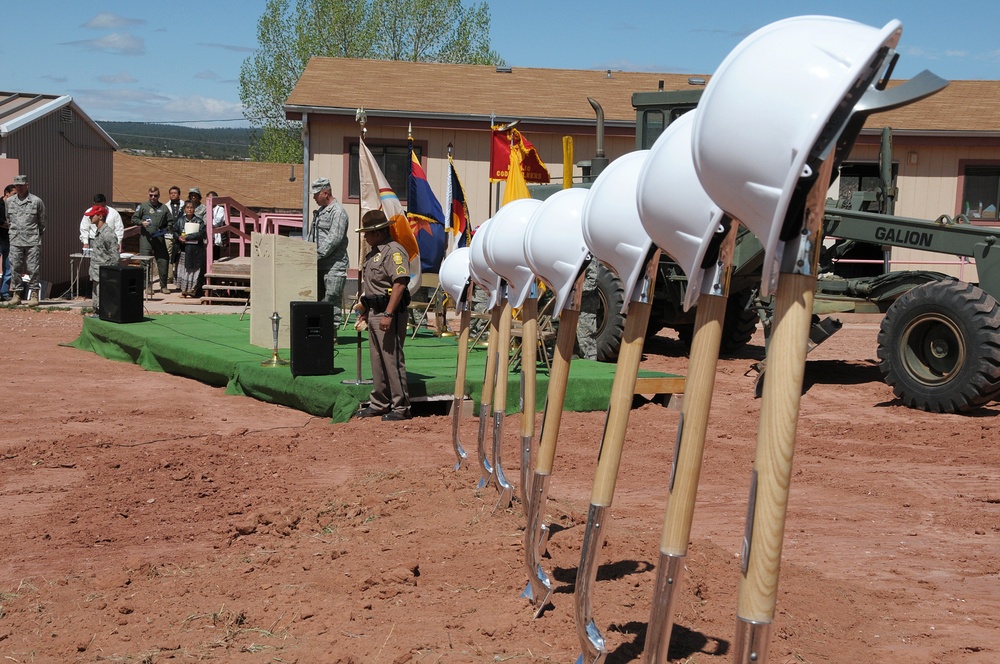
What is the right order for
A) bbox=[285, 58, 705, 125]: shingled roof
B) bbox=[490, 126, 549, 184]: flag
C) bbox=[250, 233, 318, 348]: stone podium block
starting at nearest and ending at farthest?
bbox=[490, 126, 549, 184]: flag < bbox=[250, 233, 318, 348]: stone podium block < bbox=[285, 58, 705, 125]: shingled roof

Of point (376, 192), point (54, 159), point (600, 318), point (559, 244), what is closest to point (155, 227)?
point (54, 159)

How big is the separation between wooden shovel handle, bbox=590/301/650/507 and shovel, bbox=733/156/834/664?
104 centimetres

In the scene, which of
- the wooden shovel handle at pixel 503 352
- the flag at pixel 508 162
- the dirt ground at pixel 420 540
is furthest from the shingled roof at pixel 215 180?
the wooden shovel handle at pixel 503 352

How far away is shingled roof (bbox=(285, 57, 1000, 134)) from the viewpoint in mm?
20234

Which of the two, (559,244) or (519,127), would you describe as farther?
(519,127)

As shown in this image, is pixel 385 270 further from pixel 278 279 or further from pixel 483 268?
pixel 483 268

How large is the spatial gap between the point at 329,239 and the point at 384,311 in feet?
12.7

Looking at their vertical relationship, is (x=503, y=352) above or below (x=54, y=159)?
below

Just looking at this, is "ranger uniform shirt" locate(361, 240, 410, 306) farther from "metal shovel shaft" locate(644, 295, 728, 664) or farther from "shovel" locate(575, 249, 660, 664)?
"metal shovel shaft" locate(644, 295, 728, 664)

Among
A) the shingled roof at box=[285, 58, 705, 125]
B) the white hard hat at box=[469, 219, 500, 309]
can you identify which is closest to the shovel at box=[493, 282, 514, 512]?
the white hard hat at box=[469, 219, 500, 309]

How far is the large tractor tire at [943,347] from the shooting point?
10266mm

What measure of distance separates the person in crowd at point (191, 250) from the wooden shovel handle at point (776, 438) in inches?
789

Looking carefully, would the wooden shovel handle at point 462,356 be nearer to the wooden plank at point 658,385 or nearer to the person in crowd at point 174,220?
the wooden plank at point 658,385

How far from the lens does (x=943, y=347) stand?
10.8m
